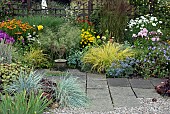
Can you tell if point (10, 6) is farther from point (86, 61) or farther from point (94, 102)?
point (94, 102)

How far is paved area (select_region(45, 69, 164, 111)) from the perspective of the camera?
201 inches

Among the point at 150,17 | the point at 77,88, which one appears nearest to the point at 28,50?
the point at 77,88

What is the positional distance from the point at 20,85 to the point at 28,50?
2.73m

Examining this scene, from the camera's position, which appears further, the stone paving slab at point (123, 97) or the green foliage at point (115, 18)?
the green foliage at point (115, 18)

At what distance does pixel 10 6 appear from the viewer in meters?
9.88

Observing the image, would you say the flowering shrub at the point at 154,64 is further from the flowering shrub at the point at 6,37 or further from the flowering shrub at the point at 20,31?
the flowering shrub at the point at 6,37

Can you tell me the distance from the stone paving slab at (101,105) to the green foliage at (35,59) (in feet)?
7.78

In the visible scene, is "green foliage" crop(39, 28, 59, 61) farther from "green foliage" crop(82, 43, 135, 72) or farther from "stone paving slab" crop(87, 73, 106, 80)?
"stone paving slab" crop(87, 73, 106, 80)

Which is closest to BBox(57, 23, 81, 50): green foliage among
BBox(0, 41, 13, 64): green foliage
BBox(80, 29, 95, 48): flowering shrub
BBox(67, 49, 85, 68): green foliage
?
BBox(80, 29, 95, 48): flowering shrub

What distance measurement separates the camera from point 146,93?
566cm

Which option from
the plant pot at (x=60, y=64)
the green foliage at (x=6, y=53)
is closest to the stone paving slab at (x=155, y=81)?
the plant pot at (x=60, y=64)

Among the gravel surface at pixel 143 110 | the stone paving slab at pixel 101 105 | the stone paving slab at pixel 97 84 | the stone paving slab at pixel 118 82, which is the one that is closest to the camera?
the gravel surface at pixel 143 110

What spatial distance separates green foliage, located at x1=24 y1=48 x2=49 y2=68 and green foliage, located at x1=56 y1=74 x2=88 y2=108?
2120 millimetres

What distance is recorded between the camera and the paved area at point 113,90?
5.10m
